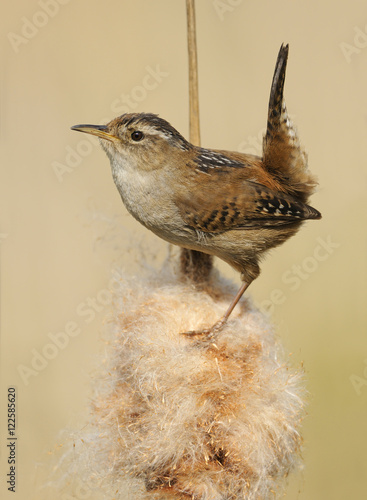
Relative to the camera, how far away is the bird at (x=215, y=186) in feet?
6.87

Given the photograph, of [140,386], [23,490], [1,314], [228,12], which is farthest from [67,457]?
[228,12]

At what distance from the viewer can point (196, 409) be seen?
178 centimetres

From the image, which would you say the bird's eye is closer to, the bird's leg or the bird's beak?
the bird's beak

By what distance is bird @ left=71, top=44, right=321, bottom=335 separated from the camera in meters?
2.09

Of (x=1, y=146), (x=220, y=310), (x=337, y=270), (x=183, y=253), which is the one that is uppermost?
(x=1, y=146)

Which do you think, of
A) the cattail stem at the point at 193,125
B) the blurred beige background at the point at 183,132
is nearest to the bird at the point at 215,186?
the cattail stem at the point at 193,125

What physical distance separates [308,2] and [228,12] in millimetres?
506

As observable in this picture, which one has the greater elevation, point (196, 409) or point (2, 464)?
point (196, 409)

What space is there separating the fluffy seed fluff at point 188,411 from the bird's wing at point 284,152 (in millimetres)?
662

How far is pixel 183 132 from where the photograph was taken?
11.3ft

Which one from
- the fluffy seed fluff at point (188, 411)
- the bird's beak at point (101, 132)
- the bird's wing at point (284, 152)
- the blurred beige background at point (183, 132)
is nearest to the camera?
the fluffy seed fluff at point (188, 411)

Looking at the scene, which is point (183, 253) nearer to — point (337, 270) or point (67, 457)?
point (67, 457)

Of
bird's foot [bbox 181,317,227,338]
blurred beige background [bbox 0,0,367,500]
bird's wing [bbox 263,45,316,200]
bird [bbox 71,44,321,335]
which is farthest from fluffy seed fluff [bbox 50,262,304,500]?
blurred beige background [bbox 0,0,367,500]

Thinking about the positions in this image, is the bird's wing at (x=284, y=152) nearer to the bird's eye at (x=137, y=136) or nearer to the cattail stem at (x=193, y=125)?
the cattail stem at (x=193, y=125)
